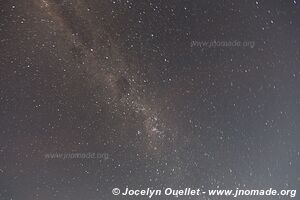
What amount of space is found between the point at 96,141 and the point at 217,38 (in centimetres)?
43

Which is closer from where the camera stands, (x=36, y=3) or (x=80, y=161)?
(x=36, y=3)

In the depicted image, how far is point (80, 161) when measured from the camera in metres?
1.38

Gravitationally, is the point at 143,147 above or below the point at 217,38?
below

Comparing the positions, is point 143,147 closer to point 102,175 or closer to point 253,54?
point 102,175

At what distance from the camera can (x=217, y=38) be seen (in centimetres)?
132

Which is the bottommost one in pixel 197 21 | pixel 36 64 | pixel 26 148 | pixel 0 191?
pixel 0 191

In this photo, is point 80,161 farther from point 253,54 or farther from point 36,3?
point 253,54

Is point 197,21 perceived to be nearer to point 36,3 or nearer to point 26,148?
point 36,3

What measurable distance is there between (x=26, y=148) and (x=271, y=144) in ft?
2.23

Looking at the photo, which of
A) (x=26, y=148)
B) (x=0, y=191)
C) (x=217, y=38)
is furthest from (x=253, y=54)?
(x=0, y=191)

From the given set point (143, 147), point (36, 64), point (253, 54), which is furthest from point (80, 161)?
point (253, 54)

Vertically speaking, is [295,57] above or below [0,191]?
above

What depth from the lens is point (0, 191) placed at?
136 cm

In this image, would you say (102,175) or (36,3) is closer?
(36,3)
